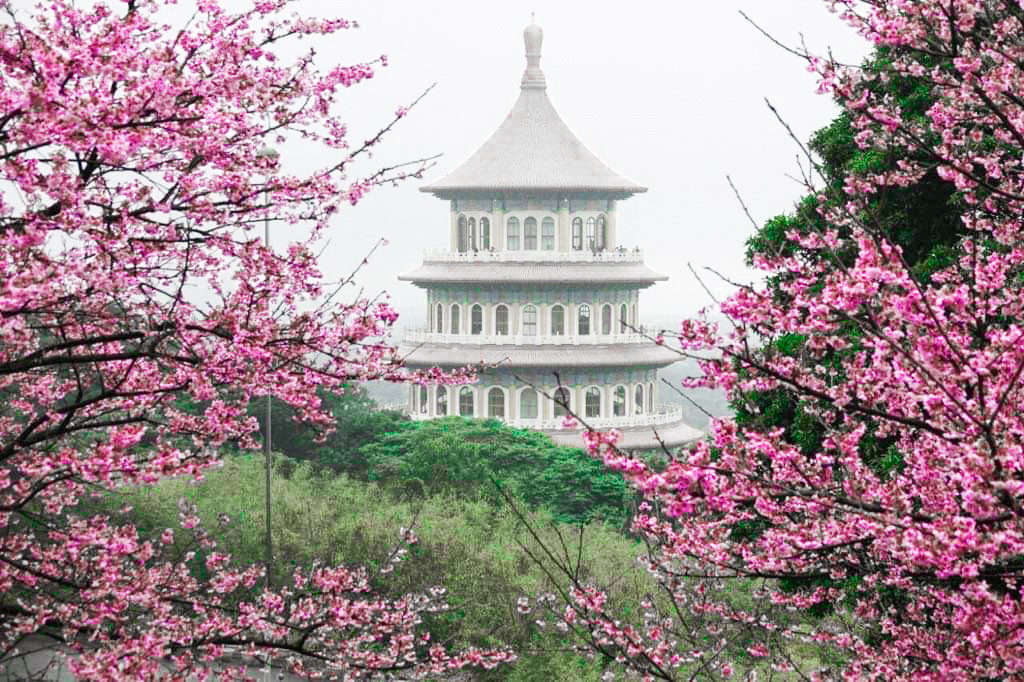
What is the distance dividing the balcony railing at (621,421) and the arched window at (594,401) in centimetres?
33

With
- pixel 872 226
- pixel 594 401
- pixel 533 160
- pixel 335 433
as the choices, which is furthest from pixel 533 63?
pixel 872 226

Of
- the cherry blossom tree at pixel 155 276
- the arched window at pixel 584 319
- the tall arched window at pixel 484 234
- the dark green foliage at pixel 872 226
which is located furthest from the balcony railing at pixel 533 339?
the cherry blossom tree at pixel 155 276

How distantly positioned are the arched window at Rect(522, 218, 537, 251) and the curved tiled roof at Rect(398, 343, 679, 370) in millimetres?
4435

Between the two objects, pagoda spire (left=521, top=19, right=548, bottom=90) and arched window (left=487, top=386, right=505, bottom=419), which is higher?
pagoda spire (left=521, top=19, right=548, bottom=90)

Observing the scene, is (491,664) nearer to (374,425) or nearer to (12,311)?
(12,311)

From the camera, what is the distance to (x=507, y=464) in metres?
36.3

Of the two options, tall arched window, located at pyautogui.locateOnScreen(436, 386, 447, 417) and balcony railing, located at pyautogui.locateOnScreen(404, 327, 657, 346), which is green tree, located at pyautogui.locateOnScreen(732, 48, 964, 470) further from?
tall arched window, located at pyautogui.locateOnScreen(436, 386, 447, 417)

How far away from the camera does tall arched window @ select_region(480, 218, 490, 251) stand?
52781 mm

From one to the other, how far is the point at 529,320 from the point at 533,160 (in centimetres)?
641

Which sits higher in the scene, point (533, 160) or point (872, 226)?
point (533, 160)

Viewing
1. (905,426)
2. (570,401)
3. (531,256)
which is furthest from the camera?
(531,256)

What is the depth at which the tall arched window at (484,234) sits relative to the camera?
52.8 meters

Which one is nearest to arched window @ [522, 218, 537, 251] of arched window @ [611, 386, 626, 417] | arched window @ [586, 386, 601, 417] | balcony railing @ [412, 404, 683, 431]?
arched window @ [586, 386, 601, 417]

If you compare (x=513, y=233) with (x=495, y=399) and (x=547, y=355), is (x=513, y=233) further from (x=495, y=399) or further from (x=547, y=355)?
(x=495, y=399)
